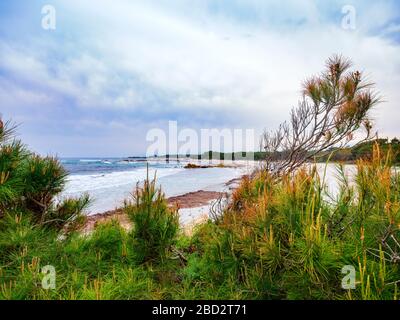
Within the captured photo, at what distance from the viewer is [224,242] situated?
102 inches

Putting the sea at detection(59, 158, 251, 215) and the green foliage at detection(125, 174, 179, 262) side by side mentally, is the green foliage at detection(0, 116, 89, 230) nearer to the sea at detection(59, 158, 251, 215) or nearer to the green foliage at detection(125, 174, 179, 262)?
the sea at detection(59, 158, 251, 215)

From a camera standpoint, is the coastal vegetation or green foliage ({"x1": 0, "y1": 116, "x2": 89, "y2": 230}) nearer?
the coastal vegetation

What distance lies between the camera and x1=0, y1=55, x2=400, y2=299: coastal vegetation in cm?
177

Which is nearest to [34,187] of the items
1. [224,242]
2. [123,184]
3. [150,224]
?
[150,224]

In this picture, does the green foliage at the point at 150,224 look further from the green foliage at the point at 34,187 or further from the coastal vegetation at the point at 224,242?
the green foliage at the point at 34,187

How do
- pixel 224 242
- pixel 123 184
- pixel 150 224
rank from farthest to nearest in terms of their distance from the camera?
1. pixel 123 184
2. pixel 150 224
3. pixel 224 242

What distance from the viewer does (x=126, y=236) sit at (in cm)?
308

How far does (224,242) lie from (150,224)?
75 cm

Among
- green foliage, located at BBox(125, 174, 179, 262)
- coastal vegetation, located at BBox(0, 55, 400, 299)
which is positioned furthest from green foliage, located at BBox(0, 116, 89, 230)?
green foliage, located at BBox(125, 174, 179, 262)

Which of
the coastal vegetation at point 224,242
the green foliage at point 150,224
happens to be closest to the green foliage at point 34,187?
the coastal vegetation at point 224,242

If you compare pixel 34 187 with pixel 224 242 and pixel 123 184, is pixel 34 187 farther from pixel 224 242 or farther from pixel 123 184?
pixel 123 184

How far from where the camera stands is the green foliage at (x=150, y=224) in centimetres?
294

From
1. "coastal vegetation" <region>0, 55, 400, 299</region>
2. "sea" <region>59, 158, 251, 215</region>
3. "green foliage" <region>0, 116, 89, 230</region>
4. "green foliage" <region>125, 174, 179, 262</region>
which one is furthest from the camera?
"sea" <region>59, 158, 251, 215</region>
